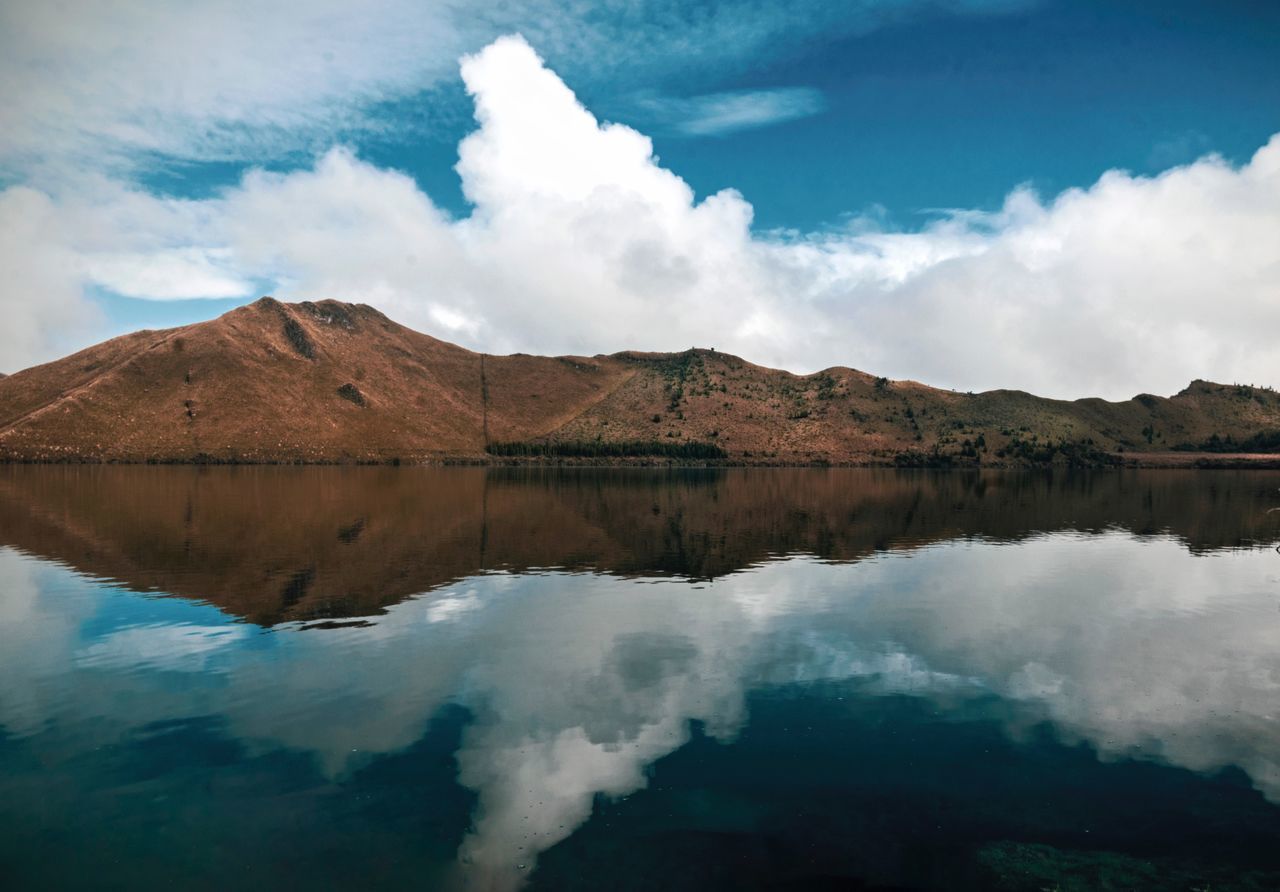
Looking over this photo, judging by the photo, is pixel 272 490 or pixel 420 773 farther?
pixel 272 490

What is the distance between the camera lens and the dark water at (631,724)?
1511 centimetres

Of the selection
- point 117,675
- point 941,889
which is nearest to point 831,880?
point 941,889

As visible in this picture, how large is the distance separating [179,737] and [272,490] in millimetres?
107633

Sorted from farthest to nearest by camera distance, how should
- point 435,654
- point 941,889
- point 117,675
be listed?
point 435,654, point 117,675, point 941,889

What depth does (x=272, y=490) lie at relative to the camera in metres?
118

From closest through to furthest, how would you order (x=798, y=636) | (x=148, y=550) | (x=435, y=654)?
(x=435, y=654) < (x=798, y=636) < (x=148, y=550)

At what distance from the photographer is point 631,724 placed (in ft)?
71.9

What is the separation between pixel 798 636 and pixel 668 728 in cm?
1240

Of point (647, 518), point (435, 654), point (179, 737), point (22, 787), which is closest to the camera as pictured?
point (22, 787)

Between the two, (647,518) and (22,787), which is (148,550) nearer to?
(22,787)

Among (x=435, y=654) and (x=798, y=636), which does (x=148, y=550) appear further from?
(x=798, y=636)

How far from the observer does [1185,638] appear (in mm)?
33531

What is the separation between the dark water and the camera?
49.6 feet

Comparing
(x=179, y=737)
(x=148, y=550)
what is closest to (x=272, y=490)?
(x=148, y=550)
